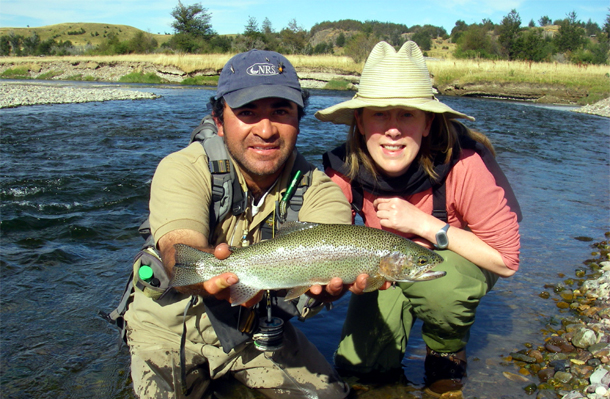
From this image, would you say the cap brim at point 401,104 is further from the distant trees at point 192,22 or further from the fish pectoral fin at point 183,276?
the distant trees at point 192,22

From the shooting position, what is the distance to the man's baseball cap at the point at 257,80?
2.83 metres

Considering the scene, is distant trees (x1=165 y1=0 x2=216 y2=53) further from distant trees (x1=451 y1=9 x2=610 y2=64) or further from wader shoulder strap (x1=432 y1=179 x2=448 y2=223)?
wader shoulder strap (x1=432 y1=179 x2=448 y2=223)

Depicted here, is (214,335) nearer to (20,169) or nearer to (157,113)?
(20,169)

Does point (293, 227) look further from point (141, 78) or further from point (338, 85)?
point (141, 78)

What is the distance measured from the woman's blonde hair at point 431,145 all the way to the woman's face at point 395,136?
0.10 meters

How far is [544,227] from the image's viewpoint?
687 centimetres

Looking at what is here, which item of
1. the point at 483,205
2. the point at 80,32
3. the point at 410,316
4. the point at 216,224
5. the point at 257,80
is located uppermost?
Result: the point at 80,32

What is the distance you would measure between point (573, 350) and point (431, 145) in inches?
80.3

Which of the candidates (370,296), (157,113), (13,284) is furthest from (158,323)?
(157,113)

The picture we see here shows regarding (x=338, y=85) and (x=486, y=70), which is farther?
(x=486, y=70)

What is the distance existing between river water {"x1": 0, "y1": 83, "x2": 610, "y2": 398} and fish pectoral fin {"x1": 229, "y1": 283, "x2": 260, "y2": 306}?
1.39m

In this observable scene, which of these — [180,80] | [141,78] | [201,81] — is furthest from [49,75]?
[201,81]

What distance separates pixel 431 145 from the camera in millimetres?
3332

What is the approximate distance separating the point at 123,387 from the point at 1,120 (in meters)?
A: 14.2
